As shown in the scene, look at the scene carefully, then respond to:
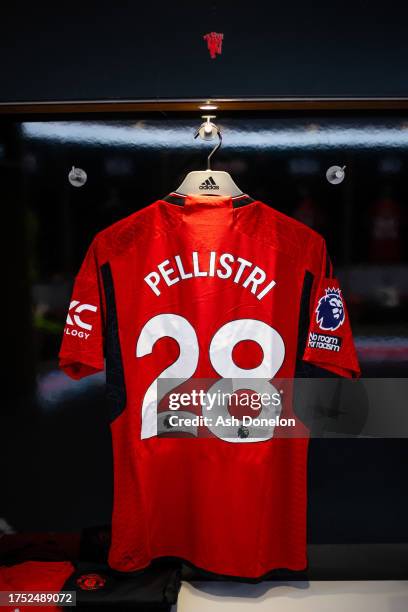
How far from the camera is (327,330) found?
1.46 meters

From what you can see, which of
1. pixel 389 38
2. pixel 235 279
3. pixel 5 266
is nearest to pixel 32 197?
pixel 5 266

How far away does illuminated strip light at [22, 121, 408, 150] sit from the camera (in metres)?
1.71

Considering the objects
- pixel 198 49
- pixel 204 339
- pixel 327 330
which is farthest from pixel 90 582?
pixel 198 49

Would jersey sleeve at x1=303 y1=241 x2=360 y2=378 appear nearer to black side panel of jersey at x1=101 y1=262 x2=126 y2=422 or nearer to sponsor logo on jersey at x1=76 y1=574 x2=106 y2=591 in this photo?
black side panel of jersey at x1=101 y1=262 x2=126 y2=422

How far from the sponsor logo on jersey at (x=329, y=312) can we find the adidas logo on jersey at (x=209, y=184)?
17.5 inches

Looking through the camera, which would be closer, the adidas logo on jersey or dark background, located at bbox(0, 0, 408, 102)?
the adidas logo on jersey

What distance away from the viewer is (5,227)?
178cm

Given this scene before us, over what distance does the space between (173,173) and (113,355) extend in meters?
0.67

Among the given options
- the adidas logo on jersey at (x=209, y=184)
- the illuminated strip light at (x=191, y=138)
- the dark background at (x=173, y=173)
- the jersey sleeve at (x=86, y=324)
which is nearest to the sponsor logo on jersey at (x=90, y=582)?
the dark background at (x=173, y=173)

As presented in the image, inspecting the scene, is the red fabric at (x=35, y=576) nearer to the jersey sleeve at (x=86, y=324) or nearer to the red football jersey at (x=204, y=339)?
the red football jersey at (x=204, y=339)

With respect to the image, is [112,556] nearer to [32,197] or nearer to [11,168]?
[32,197]

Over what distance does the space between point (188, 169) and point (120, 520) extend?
1.15m

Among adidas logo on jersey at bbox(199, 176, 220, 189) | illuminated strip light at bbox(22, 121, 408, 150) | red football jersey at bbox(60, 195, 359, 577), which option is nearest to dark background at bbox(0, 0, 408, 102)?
illuminated strip light at bbox(22, 121, 408, 150)

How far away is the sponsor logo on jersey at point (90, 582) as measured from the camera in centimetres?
152
